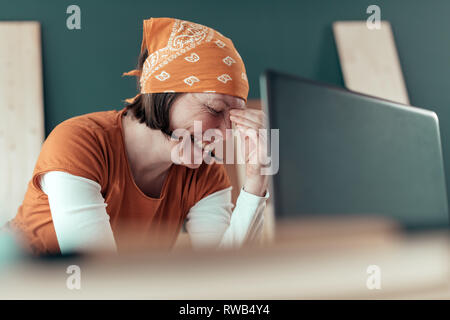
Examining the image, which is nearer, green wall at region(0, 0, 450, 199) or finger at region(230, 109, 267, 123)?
finger at region(230, 109, 267, 123)

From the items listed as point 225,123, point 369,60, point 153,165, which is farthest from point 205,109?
point 369,60

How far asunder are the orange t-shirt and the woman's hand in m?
0.17

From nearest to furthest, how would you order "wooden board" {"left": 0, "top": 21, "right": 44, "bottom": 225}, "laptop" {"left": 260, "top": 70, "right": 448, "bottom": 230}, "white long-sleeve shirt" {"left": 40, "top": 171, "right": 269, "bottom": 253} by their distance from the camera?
"laptop" {"left": 260, "top": 70, "right": 448, "bottom": 230} → "white long-sleeve shirt" {"left": 40, "top": 171, "right": 269, "bottom": 253} → "wooden board" {"left": 0, "top": 21, "right": 44, "bottom": 225}

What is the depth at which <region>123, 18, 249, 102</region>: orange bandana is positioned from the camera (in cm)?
55

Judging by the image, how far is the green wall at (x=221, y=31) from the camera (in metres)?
0.66

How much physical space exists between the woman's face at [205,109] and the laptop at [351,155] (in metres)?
0.23

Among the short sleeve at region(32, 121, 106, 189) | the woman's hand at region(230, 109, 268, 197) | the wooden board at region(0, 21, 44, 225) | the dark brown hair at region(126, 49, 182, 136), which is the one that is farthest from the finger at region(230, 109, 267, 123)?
the wooden board at region(0, 21, 44, 225)

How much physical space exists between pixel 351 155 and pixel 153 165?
438mm

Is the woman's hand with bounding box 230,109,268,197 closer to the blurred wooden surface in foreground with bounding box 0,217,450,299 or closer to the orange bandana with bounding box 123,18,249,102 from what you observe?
the orange bandana with bounding box 123,18,249,102

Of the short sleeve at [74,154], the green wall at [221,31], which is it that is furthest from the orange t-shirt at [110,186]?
the green wall at [221,31]

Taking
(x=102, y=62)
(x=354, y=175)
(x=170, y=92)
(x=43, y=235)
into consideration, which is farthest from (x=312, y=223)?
(x=102, y=62)

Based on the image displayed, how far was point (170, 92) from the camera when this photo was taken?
598 millimetres

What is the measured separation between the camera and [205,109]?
575mm

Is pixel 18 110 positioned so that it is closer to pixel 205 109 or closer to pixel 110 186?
pixel 110 186
